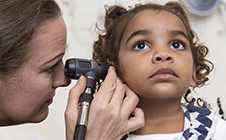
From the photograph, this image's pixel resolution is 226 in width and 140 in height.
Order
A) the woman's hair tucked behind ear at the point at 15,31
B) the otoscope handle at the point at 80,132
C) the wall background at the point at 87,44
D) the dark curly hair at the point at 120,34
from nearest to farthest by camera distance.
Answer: the otoscope handle at the point at 80,132
the woman's hair tucked behind ear at the point at 15,31
the dark curly hair at the point at 120,34
the wall background at the point at 87,44

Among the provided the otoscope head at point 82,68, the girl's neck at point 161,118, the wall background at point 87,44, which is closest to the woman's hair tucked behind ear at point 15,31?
the otoscope head at point 82,68

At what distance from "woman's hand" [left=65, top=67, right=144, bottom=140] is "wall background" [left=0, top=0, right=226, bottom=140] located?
95 centimetres

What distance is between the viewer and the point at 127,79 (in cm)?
121

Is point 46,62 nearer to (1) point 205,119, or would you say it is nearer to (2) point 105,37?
(2) point 105,37

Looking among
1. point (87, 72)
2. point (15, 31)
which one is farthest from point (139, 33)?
point (15, 31)

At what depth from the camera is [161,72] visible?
1.10m

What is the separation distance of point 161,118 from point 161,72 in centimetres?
26

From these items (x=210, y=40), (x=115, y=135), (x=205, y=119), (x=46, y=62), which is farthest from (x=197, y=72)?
(x=46, y=62)

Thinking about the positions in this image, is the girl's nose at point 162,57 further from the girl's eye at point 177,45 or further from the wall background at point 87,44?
the wall background at point 87,44

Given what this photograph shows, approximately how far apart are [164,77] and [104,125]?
339 millimetres

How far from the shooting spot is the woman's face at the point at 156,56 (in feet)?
3.60

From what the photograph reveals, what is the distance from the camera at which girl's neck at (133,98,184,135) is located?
1.21 m

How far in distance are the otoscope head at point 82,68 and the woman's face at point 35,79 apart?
2.3 inches

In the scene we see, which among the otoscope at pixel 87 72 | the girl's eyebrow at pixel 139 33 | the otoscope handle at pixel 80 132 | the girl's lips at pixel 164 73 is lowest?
the otoscope handle at pixel 80 132
